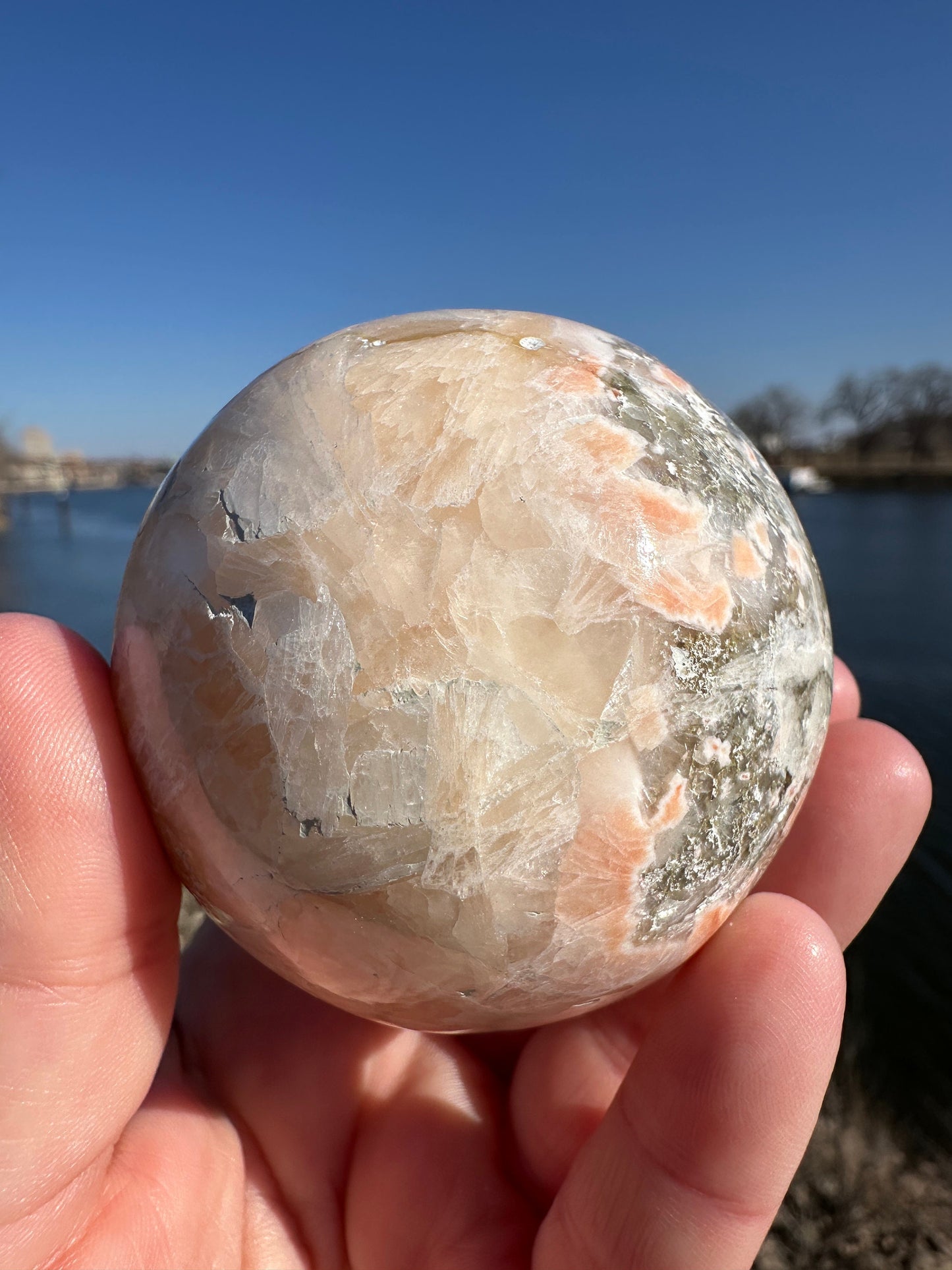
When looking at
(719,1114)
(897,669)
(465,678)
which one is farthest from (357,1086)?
(897,669)

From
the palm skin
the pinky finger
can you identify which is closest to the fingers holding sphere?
the palm skin

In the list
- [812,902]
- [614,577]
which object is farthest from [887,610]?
[614,577]

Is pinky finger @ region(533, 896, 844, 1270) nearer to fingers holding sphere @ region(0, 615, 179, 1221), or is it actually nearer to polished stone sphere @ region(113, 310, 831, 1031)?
polished stone sphere @ region(113, 310, 831, 1031)

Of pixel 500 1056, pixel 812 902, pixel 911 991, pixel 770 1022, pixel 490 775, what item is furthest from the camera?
pixel 911 991

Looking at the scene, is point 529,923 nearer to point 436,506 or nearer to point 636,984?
point 636,984

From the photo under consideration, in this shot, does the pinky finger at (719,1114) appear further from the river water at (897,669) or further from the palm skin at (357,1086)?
the river water at (897,669)

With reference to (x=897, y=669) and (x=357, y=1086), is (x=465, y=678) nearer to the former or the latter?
(x=357, y=1086)
